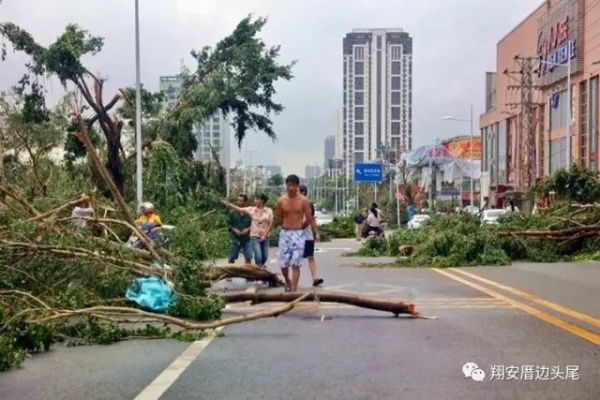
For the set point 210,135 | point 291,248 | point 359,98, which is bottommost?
point 291,248

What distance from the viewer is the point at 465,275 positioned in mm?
14656

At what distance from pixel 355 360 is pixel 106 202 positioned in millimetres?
9512

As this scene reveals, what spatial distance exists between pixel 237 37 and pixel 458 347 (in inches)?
1042

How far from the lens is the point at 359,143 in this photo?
4584 inches

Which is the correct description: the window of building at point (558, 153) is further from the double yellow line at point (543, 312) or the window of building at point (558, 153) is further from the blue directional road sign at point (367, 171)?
the double yellow line at point (543, 312)

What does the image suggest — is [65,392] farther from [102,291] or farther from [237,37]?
[237,37]

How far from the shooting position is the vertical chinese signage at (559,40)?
5009 cm

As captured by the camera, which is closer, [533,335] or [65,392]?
[65,392]

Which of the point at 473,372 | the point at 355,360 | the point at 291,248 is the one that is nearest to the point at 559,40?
the point at 291,248

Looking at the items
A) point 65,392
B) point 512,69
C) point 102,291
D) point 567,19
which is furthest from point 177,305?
point 512,69

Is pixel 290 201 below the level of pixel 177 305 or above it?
above

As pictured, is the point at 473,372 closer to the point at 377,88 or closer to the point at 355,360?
the point at 355,360

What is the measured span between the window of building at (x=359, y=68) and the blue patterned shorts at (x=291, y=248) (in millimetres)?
100060

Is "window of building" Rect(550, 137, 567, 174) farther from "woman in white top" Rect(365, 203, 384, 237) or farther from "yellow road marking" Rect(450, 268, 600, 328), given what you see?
"yellow road marking" Rect(450, 268, 600, 328)
